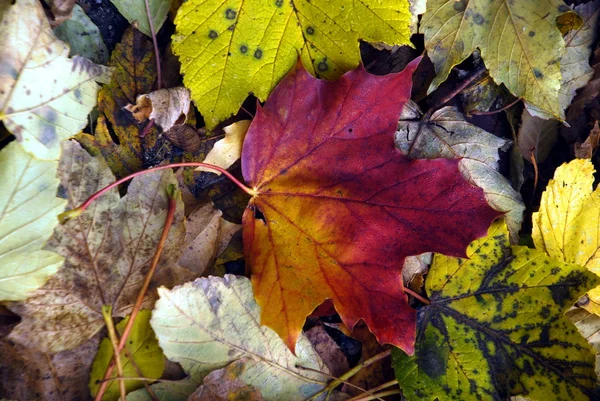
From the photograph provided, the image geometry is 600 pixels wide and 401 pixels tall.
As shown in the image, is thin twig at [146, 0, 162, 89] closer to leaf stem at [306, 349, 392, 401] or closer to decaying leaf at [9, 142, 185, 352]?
decaying leaf at [9, 142, 185, 352]

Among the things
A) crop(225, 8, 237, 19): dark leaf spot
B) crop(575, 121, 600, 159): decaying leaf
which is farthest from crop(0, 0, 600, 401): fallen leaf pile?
crop(575, 121, 600, 159): decaying leaf

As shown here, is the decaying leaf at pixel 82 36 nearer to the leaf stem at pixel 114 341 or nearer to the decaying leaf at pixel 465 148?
the leaf stem at pixel 114 341

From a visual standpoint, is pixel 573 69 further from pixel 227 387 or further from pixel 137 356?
pixel 137 356

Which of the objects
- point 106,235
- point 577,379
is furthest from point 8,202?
point 577,379

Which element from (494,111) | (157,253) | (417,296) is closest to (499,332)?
(417,296)

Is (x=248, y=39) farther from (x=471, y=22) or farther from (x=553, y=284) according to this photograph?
(x=553, y=284)

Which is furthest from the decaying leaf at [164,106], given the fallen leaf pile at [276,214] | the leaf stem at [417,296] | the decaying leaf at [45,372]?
the leaf stem at [417,296]
